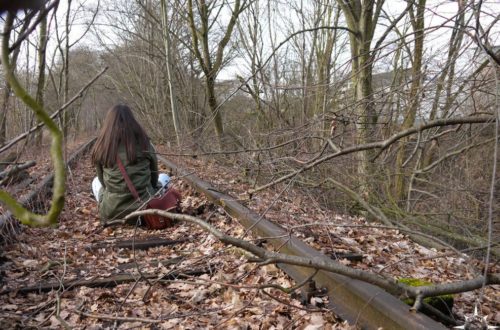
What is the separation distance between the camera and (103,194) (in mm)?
5883

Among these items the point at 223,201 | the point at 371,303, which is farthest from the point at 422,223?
the point at 371,303

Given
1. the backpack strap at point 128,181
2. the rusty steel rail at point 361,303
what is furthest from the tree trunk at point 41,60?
the rusty steel rail at point 361,303

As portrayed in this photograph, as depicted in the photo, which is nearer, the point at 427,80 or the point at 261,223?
the point at 427,80

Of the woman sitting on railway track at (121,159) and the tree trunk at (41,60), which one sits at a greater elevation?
the tree trunk at (41,60)

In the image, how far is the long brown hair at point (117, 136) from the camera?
5.66m

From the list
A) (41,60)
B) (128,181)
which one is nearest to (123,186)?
(128,181)

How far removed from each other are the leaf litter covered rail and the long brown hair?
944mm

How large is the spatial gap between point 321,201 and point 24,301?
4.87 meters

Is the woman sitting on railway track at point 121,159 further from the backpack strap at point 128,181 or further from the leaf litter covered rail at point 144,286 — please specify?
the leaf litter covered rail at point 144,286

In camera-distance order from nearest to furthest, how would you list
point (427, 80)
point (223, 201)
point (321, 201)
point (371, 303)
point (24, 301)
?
point (371, 303) → point (24, 301) → point (427, 80) → point (223, 201) → point (321, 201)

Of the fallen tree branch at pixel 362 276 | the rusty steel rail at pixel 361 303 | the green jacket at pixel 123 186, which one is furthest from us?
the green jacket at pixel 123 186

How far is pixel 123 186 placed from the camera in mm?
5676

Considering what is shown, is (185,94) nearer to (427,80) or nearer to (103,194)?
(103,194)

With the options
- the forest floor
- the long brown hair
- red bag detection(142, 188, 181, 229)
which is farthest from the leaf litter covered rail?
the long brown hair
